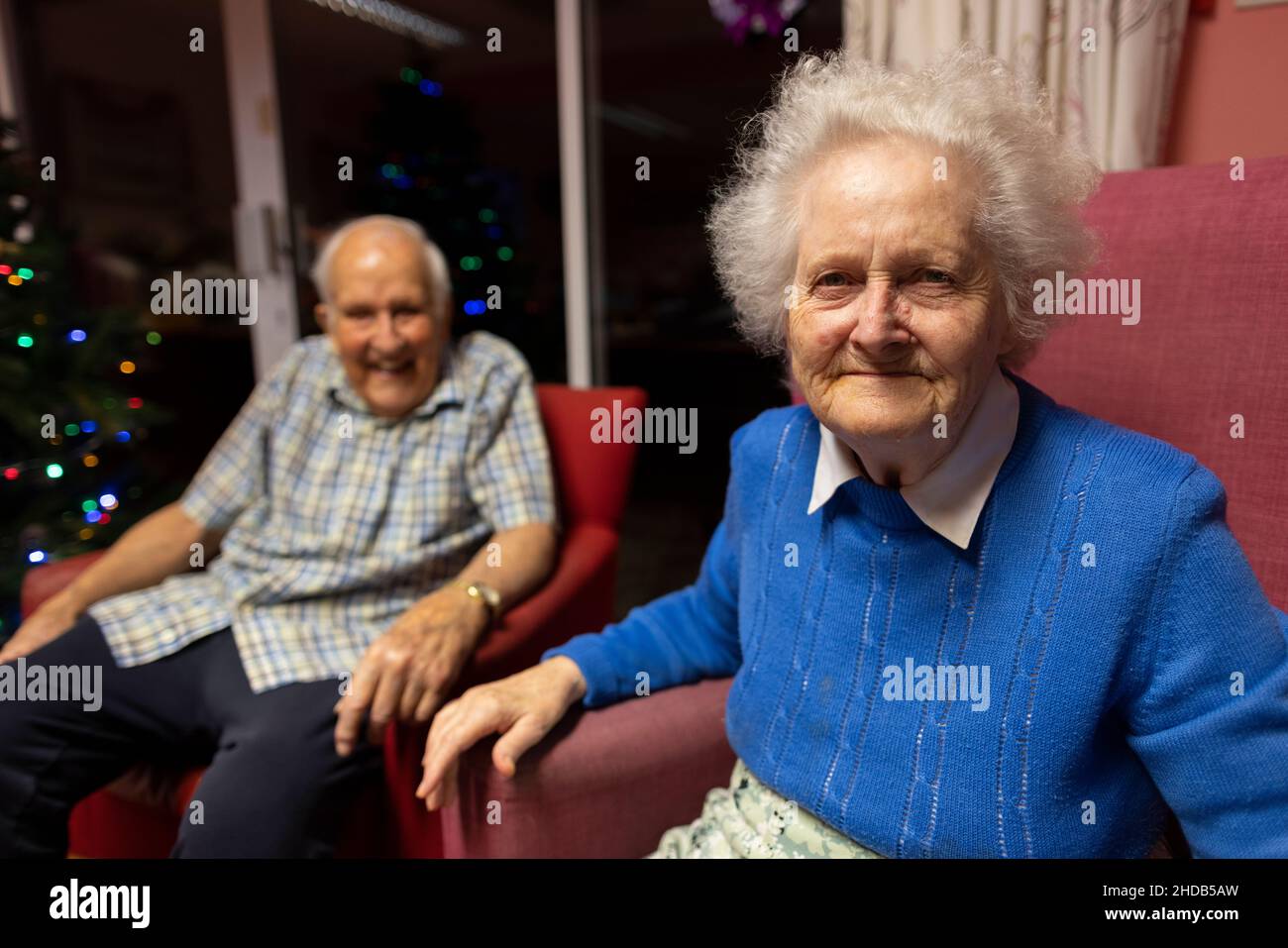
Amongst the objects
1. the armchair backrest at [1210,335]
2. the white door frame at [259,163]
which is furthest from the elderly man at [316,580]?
the white door frame at [259,163]

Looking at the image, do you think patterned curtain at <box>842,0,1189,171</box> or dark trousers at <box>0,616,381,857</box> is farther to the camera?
patterned curtain at <box>842,0,1189,171</box>

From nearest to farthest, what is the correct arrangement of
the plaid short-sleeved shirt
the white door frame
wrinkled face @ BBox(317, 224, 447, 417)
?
the plaid short-sleeved shirt, wrinkled face @ BBox(317, 224, 447, 417), the white door frame

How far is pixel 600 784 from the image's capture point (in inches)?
42.0

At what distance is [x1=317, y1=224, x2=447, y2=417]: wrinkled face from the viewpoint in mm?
1621

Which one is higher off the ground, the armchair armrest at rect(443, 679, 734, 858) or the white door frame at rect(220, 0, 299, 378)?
the white door frame at rect(220, 0, 299, 378)

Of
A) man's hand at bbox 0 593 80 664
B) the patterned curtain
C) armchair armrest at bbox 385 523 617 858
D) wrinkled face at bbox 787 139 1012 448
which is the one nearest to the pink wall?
the patterned curtain

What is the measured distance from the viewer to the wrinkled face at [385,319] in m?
1.62

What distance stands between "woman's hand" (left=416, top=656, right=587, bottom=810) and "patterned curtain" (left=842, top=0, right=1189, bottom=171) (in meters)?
1.21

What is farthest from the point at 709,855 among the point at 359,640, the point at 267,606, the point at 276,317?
the point at 276,317

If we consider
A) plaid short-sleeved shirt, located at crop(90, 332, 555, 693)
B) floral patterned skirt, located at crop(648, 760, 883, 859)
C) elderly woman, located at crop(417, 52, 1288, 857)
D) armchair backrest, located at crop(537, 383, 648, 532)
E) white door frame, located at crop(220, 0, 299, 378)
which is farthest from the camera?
white door frame, located at crop(220, 0, 299, 378)

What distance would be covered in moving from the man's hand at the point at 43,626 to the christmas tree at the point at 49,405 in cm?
77

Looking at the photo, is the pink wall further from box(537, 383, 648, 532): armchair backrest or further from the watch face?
the watch face

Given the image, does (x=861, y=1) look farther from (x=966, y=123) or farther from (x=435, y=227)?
(x=435, y=227)
